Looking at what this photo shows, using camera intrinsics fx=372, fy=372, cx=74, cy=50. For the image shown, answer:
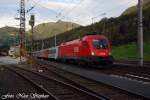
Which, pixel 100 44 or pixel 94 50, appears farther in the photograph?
pixel 100 44

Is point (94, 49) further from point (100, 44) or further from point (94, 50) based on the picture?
point (100, 44)

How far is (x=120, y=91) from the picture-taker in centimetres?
1521

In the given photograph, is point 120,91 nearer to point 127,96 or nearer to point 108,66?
point 127,96

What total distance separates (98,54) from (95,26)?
75.4 m

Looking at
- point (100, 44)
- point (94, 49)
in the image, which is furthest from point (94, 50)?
point (100, 44)

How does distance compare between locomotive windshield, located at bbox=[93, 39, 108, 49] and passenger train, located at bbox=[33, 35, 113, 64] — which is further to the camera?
locomotive windshield, located at bbox=[93, 39, 108, 49]

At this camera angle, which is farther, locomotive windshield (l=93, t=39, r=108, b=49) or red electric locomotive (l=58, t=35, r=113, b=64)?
locomotive windshield (l=93, t=39, r=108, b=49)

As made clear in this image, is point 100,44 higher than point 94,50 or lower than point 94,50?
higher

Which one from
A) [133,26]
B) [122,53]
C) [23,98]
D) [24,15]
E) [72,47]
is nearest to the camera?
[23,98]

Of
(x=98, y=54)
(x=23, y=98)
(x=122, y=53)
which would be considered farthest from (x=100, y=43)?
(x=122, y=53)

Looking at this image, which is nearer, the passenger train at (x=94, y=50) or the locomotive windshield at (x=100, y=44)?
the passenger train at (x=94, y=50)

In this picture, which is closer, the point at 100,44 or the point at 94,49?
the point at 94,49

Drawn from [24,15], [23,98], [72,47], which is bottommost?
[23,98]

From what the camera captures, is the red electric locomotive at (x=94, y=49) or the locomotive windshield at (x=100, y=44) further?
the locomotive windshield at (x=100, y=44)
